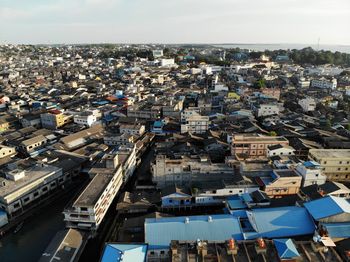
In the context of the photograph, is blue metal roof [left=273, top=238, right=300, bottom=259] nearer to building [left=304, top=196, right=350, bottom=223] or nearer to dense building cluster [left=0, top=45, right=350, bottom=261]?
dense building cluster [left=0, top=45, right=350, bottom=261]

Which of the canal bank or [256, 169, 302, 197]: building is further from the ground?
[256, 169, 302, 197]: building

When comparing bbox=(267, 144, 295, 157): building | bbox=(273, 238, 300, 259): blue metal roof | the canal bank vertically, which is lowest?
the canal bank

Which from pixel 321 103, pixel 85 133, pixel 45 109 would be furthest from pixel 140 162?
pixel 321 103

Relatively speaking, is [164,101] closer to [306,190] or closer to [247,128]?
[247,128]

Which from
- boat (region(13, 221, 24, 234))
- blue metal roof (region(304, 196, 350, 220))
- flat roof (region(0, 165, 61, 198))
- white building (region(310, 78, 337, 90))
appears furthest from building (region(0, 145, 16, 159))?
white building (region(310, 78, 337, 90))

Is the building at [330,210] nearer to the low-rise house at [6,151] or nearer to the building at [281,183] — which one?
the building at [281,183]

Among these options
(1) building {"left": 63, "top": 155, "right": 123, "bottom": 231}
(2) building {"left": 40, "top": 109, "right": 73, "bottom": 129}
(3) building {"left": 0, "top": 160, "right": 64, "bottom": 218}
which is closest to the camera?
(1) building {"left": 63, "top": 155, "right": 123, "bottom": 231}
